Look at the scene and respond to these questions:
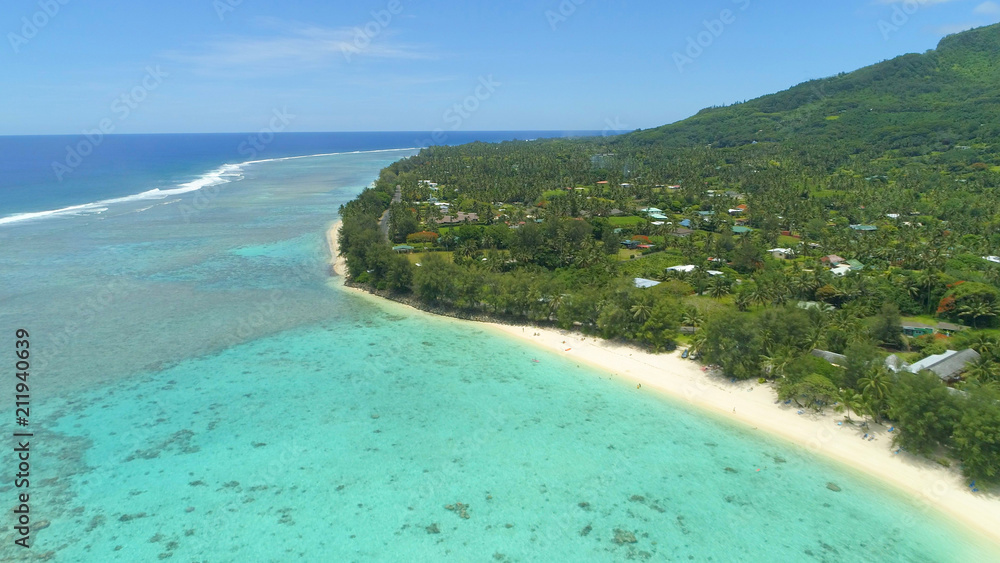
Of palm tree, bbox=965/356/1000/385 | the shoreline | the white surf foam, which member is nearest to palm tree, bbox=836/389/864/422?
the shoreline

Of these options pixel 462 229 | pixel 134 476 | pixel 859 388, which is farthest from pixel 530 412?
pixel 462 229

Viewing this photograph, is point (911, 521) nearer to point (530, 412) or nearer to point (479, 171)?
point (530, 412)

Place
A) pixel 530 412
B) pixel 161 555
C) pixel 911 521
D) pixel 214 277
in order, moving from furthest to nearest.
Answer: pixel 214 277 → pixel 530 412 → pixel 911 521 → pixel 161 555

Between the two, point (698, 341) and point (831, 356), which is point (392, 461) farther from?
point (831, 356)

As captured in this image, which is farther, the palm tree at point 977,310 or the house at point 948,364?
the palm tree at point 977,310

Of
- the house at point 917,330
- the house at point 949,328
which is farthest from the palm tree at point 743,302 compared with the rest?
the house at point 949,328

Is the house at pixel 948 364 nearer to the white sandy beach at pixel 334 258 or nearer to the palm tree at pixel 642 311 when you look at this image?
the palm tree at pixel 642 311

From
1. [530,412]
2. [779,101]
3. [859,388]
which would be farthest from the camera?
[779,101]
